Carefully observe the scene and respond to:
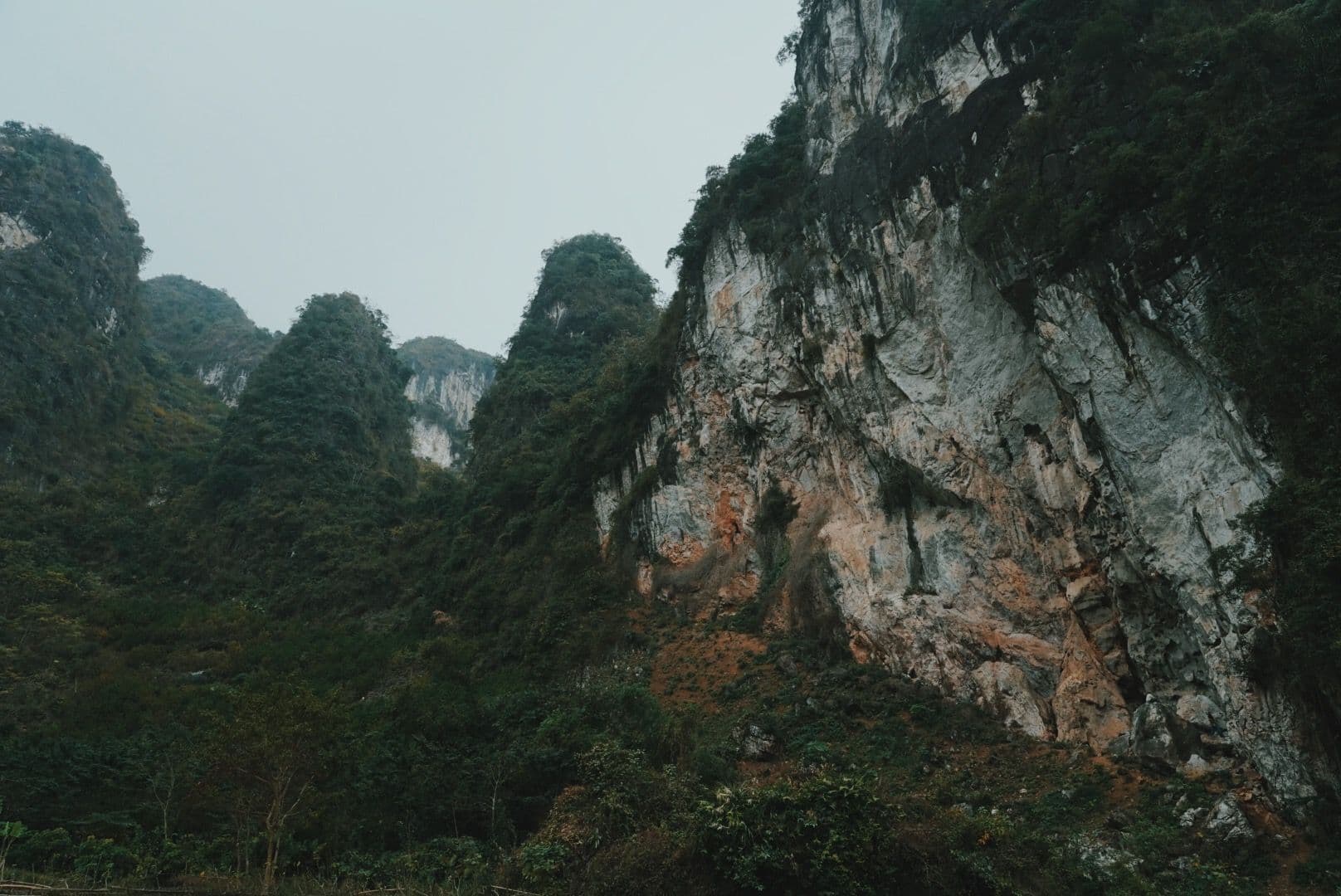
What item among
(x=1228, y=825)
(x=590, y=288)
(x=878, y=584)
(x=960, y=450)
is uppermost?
(x=590, y=288)

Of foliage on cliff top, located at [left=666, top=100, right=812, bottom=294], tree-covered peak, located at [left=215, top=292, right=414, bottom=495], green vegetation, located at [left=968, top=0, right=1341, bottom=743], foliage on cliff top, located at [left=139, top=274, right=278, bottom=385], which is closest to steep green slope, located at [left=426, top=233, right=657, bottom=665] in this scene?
foliage on cliff top, located at [left=666, top=100, right=812, bottom=294]

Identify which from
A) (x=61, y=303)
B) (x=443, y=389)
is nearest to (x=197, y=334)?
(x=443, y=389)

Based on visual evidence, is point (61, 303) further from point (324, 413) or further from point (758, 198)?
point (758, 198)

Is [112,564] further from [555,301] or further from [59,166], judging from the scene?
[59,166]

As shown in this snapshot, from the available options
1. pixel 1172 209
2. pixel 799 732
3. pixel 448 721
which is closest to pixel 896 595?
pixel 799 732

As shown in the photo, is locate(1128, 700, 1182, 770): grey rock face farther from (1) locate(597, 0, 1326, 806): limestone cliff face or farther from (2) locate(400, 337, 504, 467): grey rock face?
(2) locate(400, 337, 504, 467): grey rock face

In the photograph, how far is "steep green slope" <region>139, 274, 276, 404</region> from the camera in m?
57.2

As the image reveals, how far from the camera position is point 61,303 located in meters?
39.5

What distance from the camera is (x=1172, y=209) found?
36.8 ft

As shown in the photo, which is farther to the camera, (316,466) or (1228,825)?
(316,466)

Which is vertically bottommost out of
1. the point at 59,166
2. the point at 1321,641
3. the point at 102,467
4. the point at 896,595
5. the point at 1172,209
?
the point at 1321,641

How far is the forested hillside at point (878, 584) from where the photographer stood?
9.38 metres

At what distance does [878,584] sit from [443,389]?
213 ft

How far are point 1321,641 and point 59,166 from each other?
61621 millimetres
